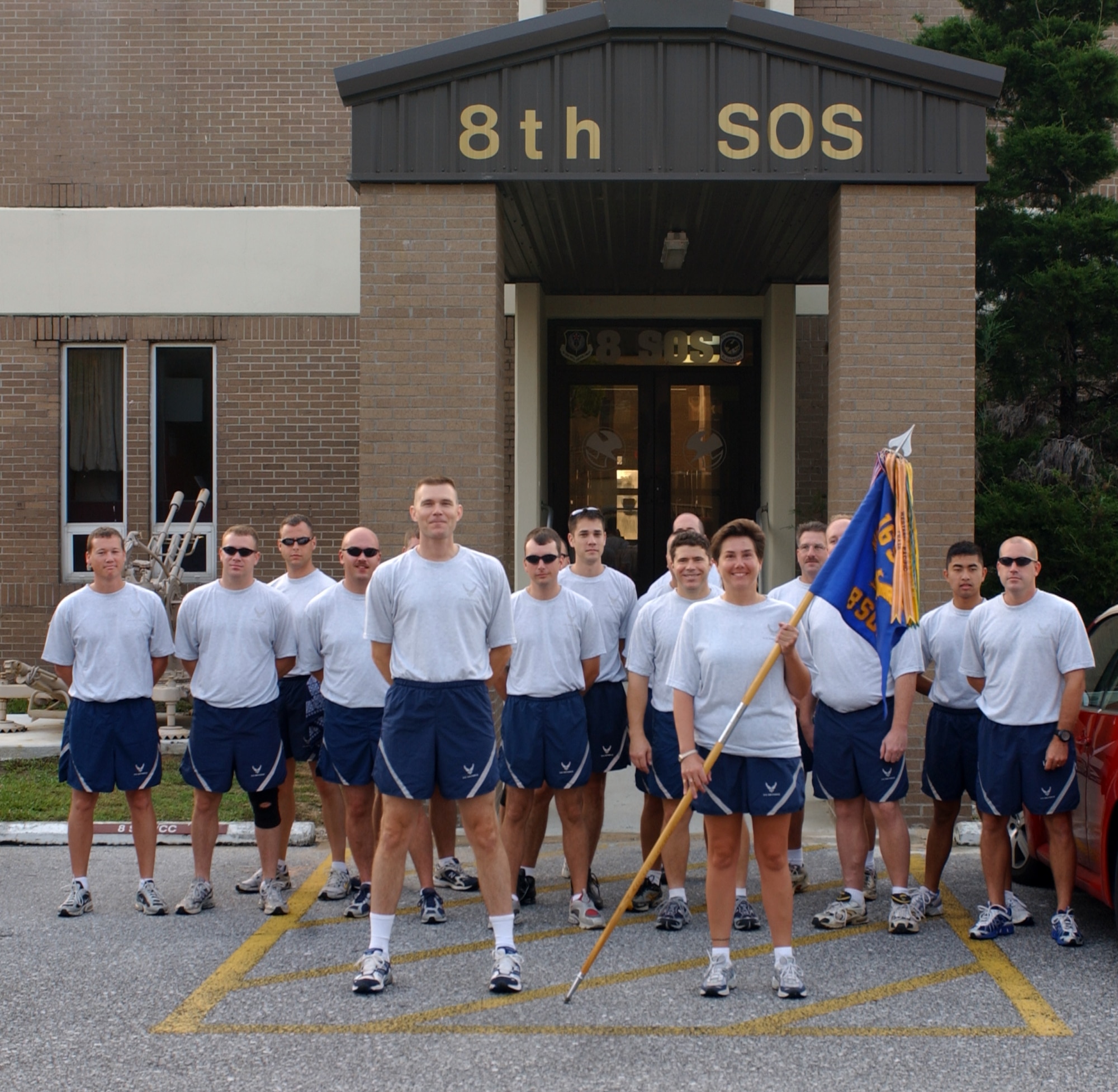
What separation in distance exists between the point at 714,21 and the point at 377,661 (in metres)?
5.20

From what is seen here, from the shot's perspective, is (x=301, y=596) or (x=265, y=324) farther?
(x=265, y=324)

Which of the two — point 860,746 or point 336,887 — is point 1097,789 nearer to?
point 860,746

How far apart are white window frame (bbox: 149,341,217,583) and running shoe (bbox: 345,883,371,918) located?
285 inches

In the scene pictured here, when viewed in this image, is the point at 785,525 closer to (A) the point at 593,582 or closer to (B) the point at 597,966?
(A) the point at 593,582

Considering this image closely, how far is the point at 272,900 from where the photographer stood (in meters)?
6.19

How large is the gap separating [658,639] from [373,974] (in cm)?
200

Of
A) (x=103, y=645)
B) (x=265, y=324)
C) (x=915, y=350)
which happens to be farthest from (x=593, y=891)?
(x=265, y=324)

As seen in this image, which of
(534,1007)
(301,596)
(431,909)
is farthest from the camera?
(301,596)

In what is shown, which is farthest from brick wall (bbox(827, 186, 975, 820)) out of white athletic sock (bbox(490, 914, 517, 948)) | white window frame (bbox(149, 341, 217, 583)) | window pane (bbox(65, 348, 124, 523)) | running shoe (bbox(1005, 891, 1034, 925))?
window pane (bbox(65, 348, 124, 523))

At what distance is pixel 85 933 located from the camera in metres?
5.86

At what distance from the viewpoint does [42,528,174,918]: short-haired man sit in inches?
247

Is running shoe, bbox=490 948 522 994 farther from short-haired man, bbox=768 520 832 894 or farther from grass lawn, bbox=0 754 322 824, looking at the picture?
grass lawn, bbox=0 754 322 824

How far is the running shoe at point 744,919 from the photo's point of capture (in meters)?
5.95

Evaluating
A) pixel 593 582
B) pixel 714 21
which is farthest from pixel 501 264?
pixel 593 582
